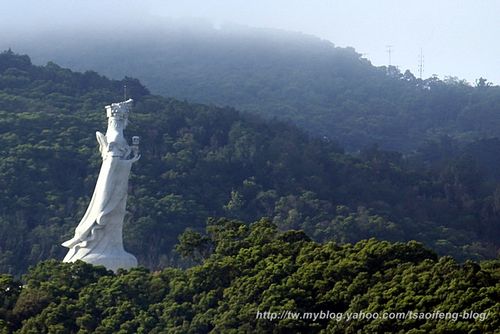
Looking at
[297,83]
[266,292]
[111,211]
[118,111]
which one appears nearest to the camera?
[266,292]

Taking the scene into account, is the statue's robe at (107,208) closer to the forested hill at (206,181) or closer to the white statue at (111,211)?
the white statue at (111,211)

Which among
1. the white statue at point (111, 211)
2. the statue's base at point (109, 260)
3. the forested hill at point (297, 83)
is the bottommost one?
the forested hill at point (297, 83)

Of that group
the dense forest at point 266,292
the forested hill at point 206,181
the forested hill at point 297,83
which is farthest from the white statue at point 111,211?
the forested hill at point 297,83

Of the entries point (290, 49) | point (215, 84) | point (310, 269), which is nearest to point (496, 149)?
point (215, 84)

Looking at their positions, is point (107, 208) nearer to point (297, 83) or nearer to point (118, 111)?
point (118, 111)

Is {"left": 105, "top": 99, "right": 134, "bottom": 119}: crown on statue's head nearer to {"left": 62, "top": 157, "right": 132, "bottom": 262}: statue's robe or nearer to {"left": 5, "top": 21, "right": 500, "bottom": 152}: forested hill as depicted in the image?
{"left": 62, "top": 157, "right": 132, "bottom": 262}: statue's robe

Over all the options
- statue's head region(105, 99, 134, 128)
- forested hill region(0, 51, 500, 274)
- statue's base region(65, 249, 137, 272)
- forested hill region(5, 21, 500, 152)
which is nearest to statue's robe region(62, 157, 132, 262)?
statue's base region(65, 249, 137, 272)

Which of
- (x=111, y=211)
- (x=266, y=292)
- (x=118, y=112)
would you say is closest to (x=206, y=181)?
(x=118, y=112)
